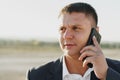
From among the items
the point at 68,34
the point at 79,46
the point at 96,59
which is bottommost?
the point at 96,59

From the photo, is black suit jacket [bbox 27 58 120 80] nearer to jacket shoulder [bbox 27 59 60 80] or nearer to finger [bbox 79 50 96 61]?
jacket shoulder [bbox 27 59 60 80]

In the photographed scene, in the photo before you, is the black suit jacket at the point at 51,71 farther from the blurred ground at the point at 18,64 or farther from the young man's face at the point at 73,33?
the blurred ground at the point at 18,64

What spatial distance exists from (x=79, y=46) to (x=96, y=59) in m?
0.34

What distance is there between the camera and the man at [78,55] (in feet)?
A: 17.9

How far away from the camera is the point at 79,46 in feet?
18.6

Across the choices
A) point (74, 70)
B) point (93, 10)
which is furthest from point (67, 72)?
point (93, 10)

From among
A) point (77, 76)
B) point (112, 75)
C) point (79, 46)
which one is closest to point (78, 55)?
point (79, 46)

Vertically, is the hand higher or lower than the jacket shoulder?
higher

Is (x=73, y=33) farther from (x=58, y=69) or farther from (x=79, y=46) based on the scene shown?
(x=58, y=69)

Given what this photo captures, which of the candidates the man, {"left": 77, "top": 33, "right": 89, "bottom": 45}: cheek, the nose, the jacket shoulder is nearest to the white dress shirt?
the man

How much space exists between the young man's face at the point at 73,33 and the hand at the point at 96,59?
17 cm

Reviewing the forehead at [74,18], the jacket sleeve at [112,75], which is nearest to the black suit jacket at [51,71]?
the jacket sleeve at [112,75]

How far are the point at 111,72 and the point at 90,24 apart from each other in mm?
677

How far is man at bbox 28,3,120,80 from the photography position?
545cm
